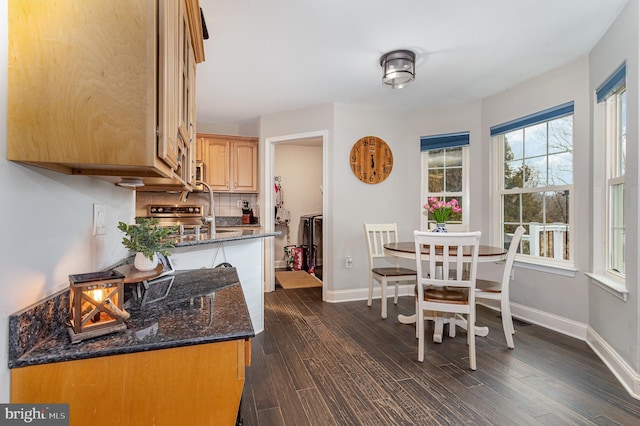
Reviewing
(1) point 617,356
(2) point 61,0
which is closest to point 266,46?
(2) point 61,0

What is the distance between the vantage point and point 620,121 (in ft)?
8.17

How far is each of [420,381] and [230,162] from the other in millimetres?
3901

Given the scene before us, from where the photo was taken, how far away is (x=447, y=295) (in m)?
2.48

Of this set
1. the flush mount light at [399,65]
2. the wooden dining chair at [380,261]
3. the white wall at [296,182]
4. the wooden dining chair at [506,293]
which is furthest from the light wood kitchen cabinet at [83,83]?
the white wall at [296,182]

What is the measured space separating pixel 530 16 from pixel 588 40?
29.7 inches

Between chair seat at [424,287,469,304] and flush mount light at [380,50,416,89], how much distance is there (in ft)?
6.01

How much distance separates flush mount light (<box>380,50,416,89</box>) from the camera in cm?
278

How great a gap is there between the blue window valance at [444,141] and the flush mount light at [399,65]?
159 centimetres

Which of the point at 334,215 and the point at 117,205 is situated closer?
the point at 117,205

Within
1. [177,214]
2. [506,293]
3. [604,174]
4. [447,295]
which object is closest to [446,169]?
[604,174]

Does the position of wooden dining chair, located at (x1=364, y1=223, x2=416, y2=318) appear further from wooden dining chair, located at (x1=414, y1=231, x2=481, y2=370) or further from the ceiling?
the ceiling

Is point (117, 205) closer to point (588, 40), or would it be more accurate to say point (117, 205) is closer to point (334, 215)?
point (334, 215)

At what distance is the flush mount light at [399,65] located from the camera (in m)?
2.78

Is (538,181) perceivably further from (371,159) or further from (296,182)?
(296,182)
